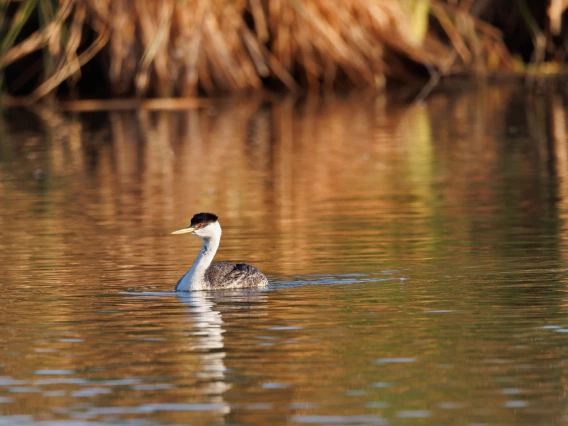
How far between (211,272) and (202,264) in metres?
0.10

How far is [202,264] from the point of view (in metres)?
11.2

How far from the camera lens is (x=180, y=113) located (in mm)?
32969

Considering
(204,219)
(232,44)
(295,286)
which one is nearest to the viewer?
(295,286)

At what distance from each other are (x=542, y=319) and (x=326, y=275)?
2.57 meters

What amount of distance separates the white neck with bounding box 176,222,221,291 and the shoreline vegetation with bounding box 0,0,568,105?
19001mm

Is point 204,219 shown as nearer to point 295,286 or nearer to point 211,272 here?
point 211,272

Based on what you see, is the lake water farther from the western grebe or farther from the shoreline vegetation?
the shoreline vegetation

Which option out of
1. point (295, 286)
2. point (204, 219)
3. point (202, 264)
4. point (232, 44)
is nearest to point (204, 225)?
point (204, 219)

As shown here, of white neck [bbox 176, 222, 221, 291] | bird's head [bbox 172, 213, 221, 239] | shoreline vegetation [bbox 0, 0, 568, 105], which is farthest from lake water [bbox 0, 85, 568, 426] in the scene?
shoreline vegetation [bbox 0, 0, 568, 105]

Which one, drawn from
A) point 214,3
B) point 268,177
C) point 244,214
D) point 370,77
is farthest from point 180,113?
point 244,214

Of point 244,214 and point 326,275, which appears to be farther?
point 244,214

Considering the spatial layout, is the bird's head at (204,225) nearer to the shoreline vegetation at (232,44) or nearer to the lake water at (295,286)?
the lake water at (295,286)

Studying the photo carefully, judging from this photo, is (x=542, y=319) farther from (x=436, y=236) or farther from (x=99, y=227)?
(x=99, y=227)

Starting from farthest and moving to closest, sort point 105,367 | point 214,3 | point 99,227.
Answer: point 214,3 → point 99,227 → point 105,367
